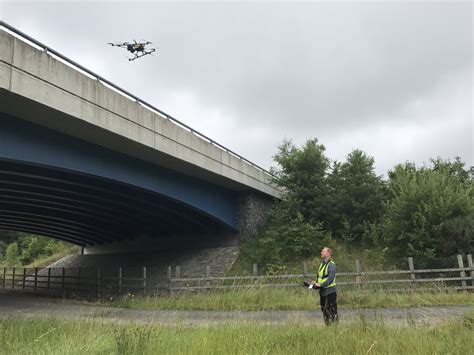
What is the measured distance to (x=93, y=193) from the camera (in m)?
19.6

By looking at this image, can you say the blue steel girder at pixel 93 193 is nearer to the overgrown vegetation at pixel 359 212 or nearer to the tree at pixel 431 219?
the overgrown vegetation at pixel 359 212

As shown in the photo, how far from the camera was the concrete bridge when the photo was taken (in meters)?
11.8

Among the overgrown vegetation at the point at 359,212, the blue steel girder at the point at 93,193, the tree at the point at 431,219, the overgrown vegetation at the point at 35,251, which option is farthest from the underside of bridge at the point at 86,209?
the overgrown vegetation at the point at 35,251

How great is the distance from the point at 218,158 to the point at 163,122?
4.38 metres

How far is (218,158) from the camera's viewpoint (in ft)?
67.7

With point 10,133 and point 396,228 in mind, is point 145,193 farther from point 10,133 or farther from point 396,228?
point 396,228

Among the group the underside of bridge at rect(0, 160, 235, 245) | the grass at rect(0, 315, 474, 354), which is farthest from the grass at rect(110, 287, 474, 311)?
the underside of bridge at rect(0, 160, 235, 245)

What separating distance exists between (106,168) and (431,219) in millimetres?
12412

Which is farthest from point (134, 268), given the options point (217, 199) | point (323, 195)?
point (323, 195)

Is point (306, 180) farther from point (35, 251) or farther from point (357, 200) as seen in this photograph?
point (35, 251)

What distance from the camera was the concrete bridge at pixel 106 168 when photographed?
38.8 ft

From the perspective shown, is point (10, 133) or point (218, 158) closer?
point (10, 133)

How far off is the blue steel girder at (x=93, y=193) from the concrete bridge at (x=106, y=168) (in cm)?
4

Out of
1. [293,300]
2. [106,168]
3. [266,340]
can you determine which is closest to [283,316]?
[293,300]
